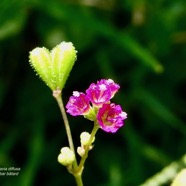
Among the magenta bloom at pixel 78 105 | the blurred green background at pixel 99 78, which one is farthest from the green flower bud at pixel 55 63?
the blurred green background at pixel 99 78

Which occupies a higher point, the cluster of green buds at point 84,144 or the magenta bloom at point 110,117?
the magenta bloom at point 110,117

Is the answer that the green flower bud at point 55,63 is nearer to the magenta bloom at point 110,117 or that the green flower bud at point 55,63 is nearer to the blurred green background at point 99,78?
the magenta bloom at point 110,117

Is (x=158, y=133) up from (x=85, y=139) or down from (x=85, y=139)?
down

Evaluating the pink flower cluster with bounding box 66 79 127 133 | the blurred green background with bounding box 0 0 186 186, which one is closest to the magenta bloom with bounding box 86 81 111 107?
the pink flower cluster with bounding box 66 79 127 133

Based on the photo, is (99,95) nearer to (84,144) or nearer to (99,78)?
(84,144)

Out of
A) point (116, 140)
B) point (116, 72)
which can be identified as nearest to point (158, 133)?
point (116, 140)

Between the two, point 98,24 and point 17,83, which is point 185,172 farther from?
point 17,83
